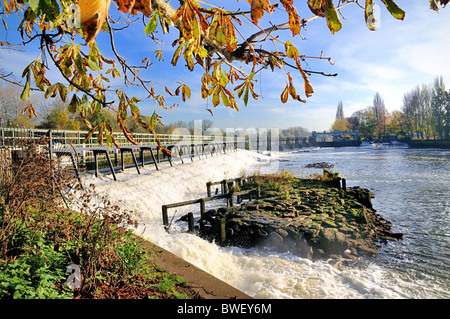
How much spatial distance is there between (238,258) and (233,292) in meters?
3.18

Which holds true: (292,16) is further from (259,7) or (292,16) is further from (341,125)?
(341,125)

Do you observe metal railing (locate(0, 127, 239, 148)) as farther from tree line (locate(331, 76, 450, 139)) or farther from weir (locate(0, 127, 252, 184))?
tree line (locate(331, 76, 450, 139))

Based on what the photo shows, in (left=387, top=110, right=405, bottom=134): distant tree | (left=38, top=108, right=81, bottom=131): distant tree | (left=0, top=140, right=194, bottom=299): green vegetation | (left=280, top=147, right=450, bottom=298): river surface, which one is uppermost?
(left=387, top=110, right=405, bottom=134): distant tree

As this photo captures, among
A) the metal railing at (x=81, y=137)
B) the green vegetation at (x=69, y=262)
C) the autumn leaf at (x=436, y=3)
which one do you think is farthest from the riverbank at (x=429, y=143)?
the autumn leaf at (x=436, y=3)

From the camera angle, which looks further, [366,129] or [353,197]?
[366,129]

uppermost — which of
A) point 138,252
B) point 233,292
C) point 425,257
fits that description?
point 138,252

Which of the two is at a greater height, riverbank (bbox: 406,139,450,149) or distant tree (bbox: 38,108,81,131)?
distant tree (bbox: 38,108,81,131)

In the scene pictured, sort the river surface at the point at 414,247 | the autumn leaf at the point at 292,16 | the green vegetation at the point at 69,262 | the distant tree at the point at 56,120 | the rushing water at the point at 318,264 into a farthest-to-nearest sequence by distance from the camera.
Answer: the distant tree at the point at 56,120
the river surface at the point at 414,247
the rushing water at the point at 318,264
the green vegetation at the point at 69,262
the autumn leaf at the point at 292,16

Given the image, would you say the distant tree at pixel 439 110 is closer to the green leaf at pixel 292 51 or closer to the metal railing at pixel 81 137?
the metal railing at pixel 81 137

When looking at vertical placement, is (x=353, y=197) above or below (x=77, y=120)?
below

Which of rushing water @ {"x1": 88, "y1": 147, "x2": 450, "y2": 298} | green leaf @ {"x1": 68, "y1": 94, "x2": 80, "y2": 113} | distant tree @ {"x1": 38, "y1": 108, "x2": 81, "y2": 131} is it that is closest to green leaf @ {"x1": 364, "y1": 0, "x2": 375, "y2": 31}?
green leaf @ {"x1": 68, "y1": 94, "x2": 80, "y2": 113}
